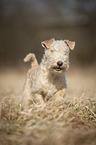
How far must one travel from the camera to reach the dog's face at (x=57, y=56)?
3061 millimetres

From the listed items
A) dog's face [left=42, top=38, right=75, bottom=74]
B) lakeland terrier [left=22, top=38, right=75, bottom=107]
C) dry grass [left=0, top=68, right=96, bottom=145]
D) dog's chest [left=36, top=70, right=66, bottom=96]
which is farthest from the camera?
dog's chest [left=36, top=70, right=66, bottom=96]

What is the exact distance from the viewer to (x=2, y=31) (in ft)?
48.1

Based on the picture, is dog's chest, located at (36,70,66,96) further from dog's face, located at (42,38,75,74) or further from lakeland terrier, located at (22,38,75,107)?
dog's face, located at (42,38,75,74)

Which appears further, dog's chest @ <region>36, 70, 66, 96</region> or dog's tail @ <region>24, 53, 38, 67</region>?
dog's tail @ <region>24, 53, 38, 67</region>

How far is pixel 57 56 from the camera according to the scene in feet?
10.2

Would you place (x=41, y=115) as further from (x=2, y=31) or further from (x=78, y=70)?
(x=2, y=31)

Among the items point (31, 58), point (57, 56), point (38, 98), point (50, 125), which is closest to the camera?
point (50, 125)

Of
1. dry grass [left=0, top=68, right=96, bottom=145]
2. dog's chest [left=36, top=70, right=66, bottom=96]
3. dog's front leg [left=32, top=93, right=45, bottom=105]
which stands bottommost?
dry grass [left=0, top=68, right=96, bottom=145]

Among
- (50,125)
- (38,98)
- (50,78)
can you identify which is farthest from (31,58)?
(50,125)

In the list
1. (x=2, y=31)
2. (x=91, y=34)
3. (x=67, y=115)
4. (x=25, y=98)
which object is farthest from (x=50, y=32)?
(x=67, y=115)

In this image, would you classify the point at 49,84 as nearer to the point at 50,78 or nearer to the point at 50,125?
the point at 50,78

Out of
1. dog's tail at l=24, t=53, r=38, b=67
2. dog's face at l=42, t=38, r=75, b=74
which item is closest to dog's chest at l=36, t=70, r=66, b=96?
dog's face at l=42, t=38, r=75, b=74

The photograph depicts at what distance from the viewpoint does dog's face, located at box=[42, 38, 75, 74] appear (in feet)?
10.0

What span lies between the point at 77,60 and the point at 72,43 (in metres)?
9.42
